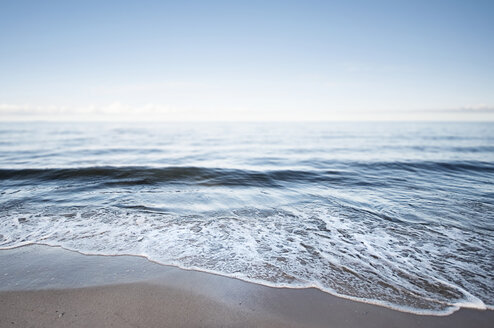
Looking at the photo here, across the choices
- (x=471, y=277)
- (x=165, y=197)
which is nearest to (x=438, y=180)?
(x=471, y=277)

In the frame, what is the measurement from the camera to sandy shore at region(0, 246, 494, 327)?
2244 mm

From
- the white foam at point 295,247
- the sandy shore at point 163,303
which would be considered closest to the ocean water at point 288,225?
the white foam at point 295,247

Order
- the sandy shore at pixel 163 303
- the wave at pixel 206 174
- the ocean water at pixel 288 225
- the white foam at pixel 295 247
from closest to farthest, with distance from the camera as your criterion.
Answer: the sandy shore at pixel 163 303 → the white foam at pixel 295 247 → the ocean water at pixel 288 225 → the wave at pixel 206 174

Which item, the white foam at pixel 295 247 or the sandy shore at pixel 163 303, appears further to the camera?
the white foam at pixel 295 247

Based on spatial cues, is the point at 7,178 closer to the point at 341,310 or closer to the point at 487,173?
the point at 341,310

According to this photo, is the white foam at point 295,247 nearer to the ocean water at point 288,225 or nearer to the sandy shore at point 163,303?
the ocean water at point 288,225

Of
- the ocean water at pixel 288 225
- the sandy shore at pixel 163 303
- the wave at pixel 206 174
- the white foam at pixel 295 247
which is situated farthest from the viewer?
the wave at pixel 206 174

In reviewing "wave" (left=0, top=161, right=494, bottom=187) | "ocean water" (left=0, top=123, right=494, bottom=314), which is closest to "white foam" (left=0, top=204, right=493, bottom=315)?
"ocean water" (left=0, top=123, right=494, bottom=314)

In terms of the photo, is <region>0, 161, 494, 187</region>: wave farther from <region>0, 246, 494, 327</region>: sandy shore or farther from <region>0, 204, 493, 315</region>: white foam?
<region>0, 246, 494, 327</region>: sandy shore

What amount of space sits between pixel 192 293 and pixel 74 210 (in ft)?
13.7

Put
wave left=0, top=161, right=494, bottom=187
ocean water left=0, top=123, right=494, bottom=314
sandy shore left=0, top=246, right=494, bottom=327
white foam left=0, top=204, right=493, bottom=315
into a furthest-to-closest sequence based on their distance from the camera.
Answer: wave left=0, top=161, right=494, bottom=187 → ocean water left=0, top=123, right=494, bottom=314 → white foam left=0, top=204, right=493, bottom=315 → sandy shore left=0, top=246, right=494, bottom=327

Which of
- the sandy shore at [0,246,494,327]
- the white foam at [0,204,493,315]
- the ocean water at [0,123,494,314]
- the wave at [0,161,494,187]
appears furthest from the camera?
the wave at [0,161,494,187]

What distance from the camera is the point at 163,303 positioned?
97.7 inches

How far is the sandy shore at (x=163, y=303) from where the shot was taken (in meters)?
2.24
